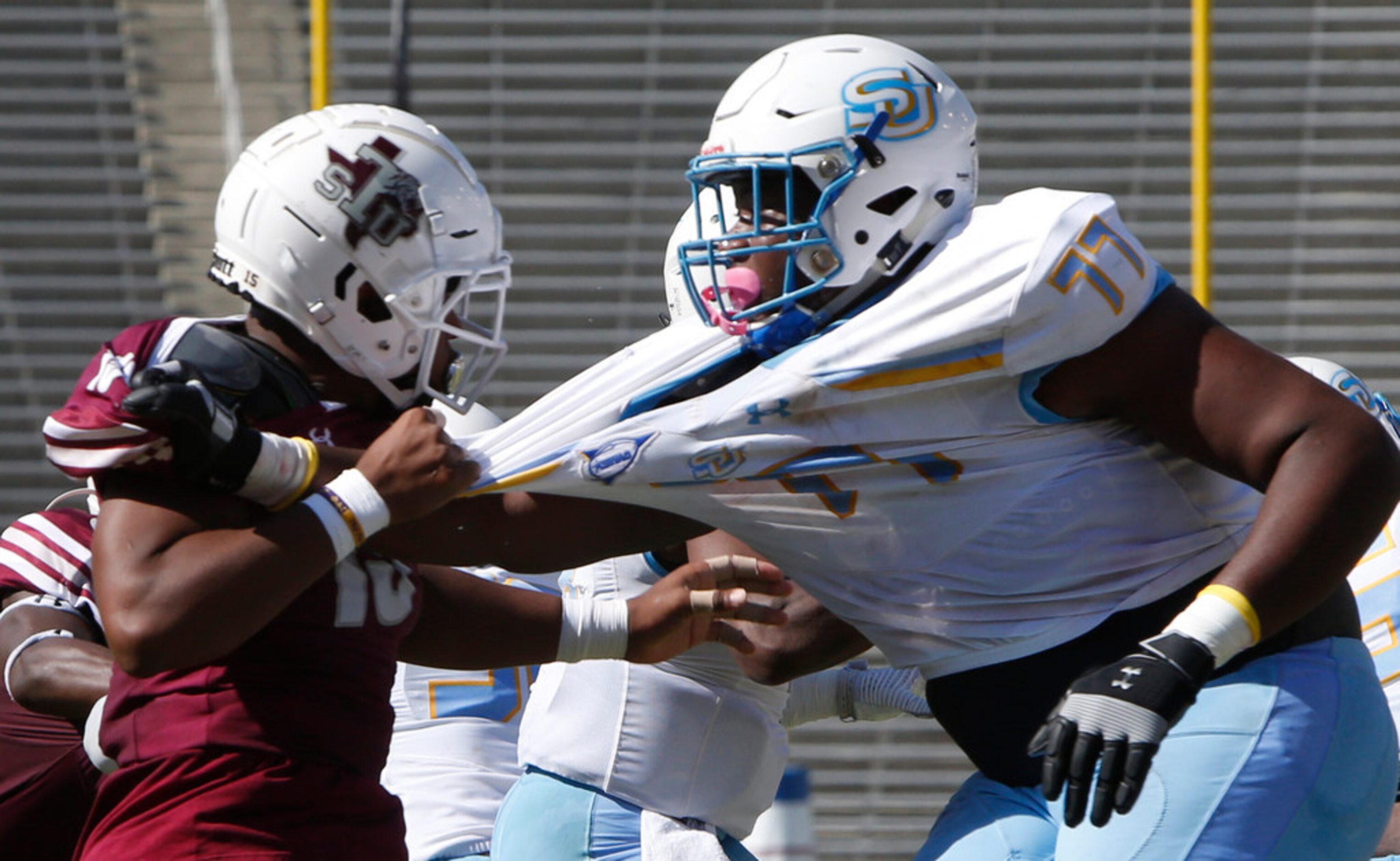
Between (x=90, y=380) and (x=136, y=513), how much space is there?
176 millimetres

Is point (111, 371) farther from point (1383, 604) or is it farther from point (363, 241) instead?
point (1383, 604)

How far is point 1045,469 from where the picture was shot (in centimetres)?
214

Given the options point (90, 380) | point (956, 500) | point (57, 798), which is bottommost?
point (57, 798)

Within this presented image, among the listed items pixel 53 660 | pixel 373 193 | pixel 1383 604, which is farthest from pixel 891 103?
pixel 53 660

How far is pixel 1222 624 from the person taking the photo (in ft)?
6.33

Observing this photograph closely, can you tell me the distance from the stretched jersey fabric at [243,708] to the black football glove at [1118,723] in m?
0.85

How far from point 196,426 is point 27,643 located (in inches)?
48.7

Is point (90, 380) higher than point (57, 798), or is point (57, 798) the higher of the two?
point (90, 380)

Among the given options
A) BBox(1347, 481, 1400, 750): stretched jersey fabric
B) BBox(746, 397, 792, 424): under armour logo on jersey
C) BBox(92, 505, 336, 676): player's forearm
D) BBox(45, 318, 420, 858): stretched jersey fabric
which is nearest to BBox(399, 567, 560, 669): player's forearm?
BBox(45, 318, 420, 858): stretched jersey fabric

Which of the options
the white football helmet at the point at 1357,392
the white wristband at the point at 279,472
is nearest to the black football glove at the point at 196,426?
the white wristband at the point at 279,472

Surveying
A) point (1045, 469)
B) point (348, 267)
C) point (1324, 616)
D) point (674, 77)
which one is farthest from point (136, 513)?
point (674, 77)

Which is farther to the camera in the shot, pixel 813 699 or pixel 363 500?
pixel 813 699

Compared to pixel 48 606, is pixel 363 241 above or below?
above

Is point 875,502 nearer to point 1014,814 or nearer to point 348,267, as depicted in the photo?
point 1014,814
